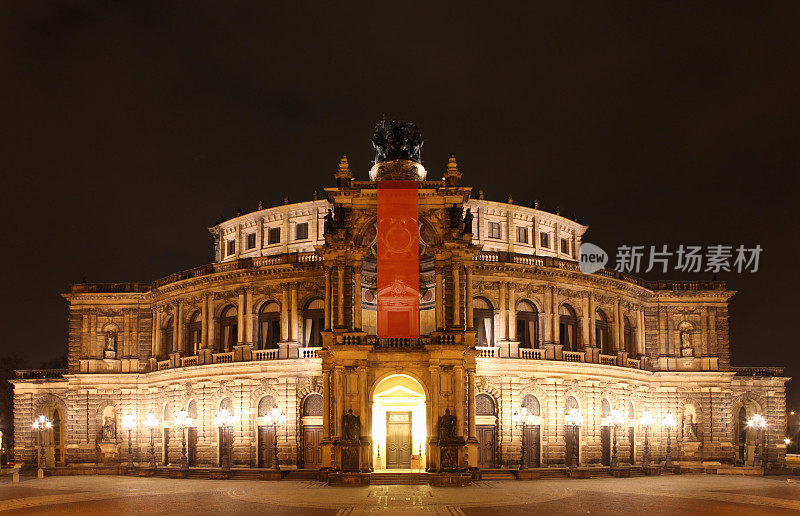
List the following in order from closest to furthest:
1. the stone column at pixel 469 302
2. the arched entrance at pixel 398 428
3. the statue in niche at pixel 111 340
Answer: the stone column at pixel 469 302 → the arched entrance at pixel 398 428 → the statue in niche at pixel 111 340

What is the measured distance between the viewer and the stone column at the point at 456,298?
162ft

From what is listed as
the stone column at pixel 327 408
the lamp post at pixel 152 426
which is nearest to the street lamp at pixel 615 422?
the stone column at pixel 327 408

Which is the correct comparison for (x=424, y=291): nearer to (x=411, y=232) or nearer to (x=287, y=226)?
(x=411, y=232)

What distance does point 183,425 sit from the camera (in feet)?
210

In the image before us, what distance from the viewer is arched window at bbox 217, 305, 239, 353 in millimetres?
64744

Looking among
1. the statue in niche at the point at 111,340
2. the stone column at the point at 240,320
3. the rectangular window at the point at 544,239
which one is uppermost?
the rectangular window at the point at 544,239

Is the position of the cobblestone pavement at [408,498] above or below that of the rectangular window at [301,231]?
below

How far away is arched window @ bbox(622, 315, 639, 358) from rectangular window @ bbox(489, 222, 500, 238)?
12.1 metres

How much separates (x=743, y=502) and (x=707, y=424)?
29001mm

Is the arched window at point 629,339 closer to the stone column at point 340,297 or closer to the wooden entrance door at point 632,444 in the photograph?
the wooden entrance door at point 632,444

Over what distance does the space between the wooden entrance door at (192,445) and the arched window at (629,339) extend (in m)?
34.2

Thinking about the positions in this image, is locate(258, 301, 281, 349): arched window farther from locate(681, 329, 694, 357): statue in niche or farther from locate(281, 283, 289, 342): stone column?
locate(681, 329, 694, 357): statue in niche

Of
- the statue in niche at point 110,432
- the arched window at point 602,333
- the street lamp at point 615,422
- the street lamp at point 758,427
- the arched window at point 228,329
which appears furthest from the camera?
the street lamp at point 758,427

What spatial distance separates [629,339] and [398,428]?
23.8m
